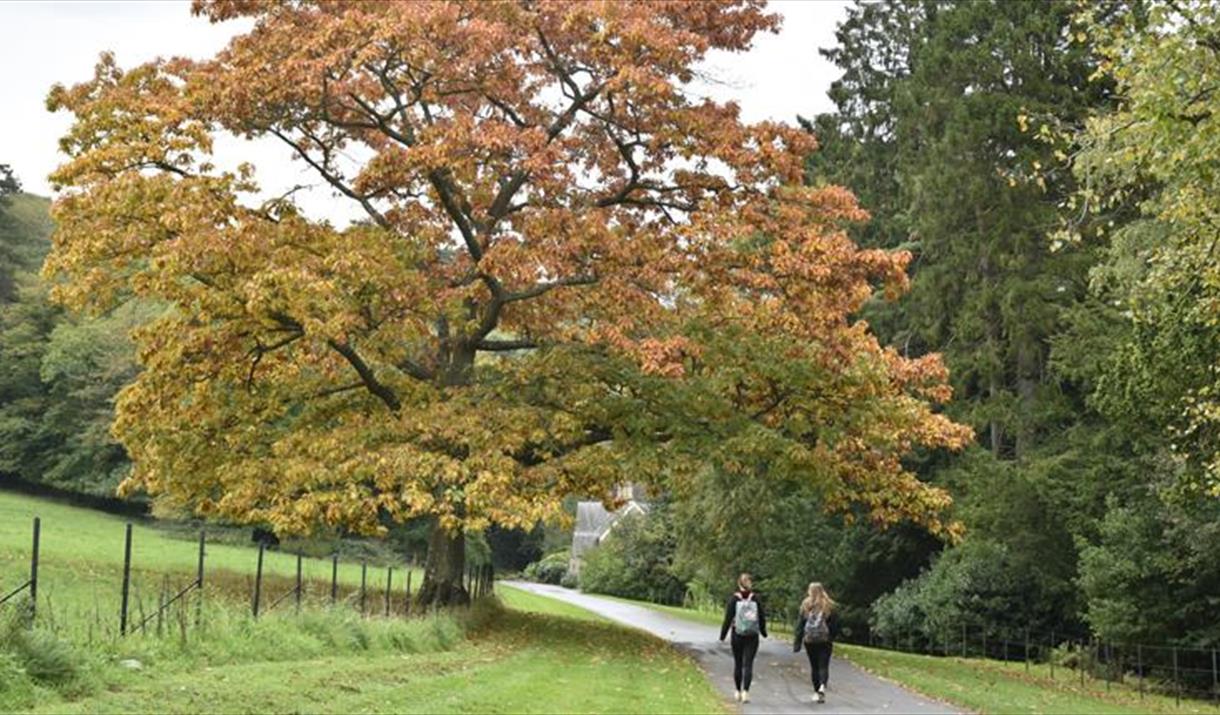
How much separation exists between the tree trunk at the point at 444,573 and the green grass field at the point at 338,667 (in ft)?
2.48

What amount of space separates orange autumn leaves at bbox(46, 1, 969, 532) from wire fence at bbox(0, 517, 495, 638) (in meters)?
1.56

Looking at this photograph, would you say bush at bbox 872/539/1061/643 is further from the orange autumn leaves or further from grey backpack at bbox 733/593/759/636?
grey backpack at bbox 733/593/759/636

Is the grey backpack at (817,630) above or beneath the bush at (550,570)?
above

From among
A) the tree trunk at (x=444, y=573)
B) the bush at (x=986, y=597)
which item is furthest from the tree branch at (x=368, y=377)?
the bush at (x=986, y=597)

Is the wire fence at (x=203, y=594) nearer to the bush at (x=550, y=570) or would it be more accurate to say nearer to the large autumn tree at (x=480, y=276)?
the large autumn tree at (x=480, y=276)

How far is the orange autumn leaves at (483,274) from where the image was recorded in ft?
60.5

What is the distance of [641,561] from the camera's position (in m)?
67.8

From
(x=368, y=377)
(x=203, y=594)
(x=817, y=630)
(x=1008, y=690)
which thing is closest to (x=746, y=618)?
(x=817, y=630)

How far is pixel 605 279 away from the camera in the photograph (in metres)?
19.9

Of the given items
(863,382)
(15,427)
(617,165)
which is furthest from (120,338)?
(863,382)

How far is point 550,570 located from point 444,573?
7048 centimetres

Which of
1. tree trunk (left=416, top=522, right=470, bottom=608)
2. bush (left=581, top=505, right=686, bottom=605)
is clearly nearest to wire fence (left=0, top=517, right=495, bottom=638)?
tree trunk (left=416, top=522, right=470, bottom=608)

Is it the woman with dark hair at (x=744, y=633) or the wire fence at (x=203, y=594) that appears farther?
the woman with dark hair at (x=744, y=633)

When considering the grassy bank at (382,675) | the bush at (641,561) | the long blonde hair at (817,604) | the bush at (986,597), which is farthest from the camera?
the bush at (641,561)
